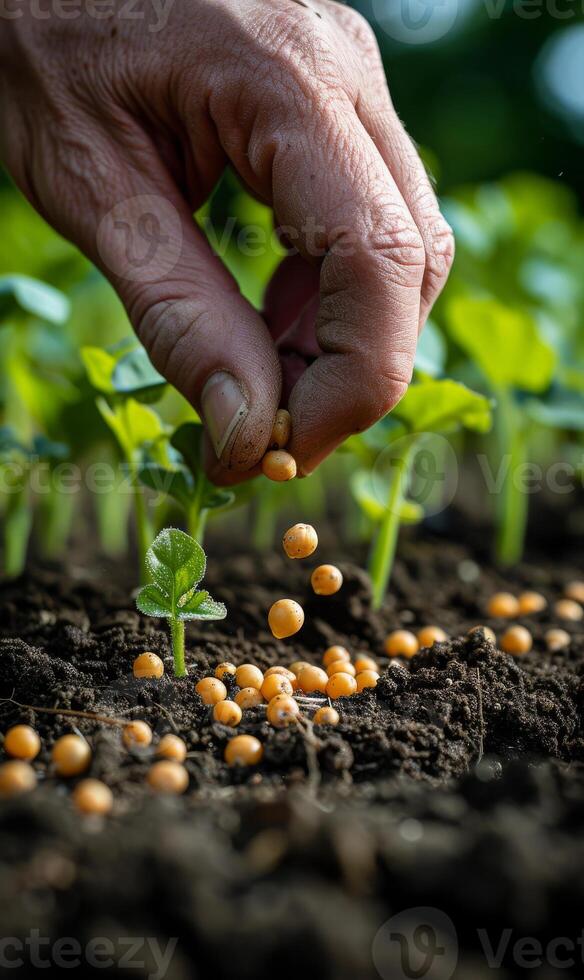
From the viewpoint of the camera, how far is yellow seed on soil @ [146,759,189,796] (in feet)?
3.17

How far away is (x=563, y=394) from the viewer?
7.92ft

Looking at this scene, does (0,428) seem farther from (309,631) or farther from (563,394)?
(563,394)

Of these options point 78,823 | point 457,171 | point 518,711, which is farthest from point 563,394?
point 457,171

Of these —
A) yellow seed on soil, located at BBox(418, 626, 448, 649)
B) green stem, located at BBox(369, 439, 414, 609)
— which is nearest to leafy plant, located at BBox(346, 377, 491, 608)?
green stem, located at BBox(369, 439, 414, 609)

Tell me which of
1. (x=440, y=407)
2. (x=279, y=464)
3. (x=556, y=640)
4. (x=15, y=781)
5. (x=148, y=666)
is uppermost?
(x=279, y=464)

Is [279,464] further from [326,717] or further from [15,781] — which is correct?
[15,781]

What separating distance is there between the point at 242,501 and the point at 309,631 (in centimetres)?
30

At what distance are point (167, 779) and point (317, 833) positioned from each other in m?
0.24

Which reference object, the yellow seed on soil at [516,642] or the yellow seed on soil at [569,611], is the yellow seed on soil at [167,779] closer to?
the yellow seed on soil at [516,642]

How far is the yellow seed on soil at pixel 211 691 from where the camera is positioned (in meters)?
1.21

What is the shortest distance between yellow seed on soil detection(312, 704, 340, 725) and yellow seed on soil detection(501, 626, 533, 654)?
57 centimetres

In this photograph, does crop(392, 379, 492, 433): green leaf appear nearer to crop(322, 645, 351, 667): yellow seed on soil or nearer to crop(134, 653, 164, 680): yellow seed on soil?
crop(322, 645, 351, 667): yellow seed on soil

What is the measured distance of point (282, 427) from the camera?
119 cm

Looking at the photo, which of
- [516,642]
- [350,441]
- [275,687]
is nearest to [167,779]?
[275,687]
